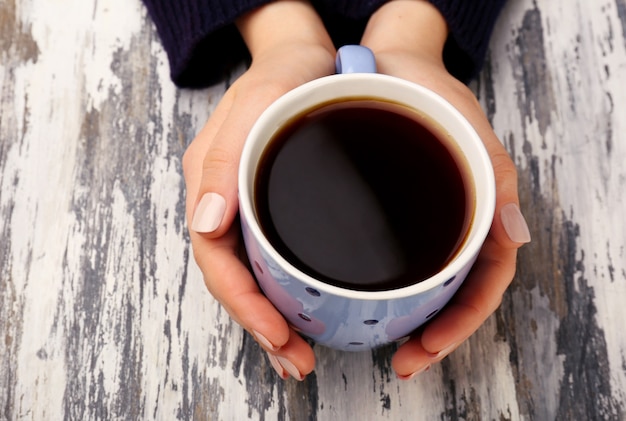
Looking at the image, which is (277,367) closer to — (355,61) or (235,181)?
(235,181)

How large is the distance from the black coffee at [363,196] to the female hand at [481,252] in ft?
0.29

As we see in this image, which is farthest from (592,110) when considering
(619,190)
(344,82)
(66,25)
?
(66,25)

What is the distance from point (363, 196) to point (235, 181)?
121mm

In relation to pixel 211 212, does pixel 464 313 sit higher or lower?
lower

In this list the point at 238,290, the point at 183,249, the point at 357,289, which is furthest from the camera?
the point at 183,249

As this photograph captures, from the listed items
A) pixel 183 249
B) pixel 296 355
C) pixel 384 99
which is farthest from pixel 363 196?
pixel 183 249

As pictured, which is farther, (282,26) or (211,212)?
(282,26)

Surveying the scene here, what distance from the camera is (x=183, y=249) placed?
2.37ft

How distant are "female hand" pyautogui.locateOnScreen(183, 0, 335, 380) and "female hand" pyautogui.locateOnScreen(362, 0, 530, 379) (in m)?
0.09

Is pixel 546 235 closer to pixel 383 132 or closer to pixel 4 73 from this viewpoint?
pixel 383 132

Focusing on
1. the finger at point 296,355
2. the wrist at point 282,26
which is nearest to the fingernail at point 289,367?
the finger at point 296,355

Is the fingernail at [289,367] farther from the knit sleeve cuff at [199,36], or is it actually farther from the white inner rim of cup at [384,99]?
the knit sleeve cuff at [199,36]

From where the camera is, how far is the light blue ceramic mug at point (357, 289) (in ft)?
1.38

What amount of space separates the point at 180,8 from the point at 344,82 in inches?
14.4
